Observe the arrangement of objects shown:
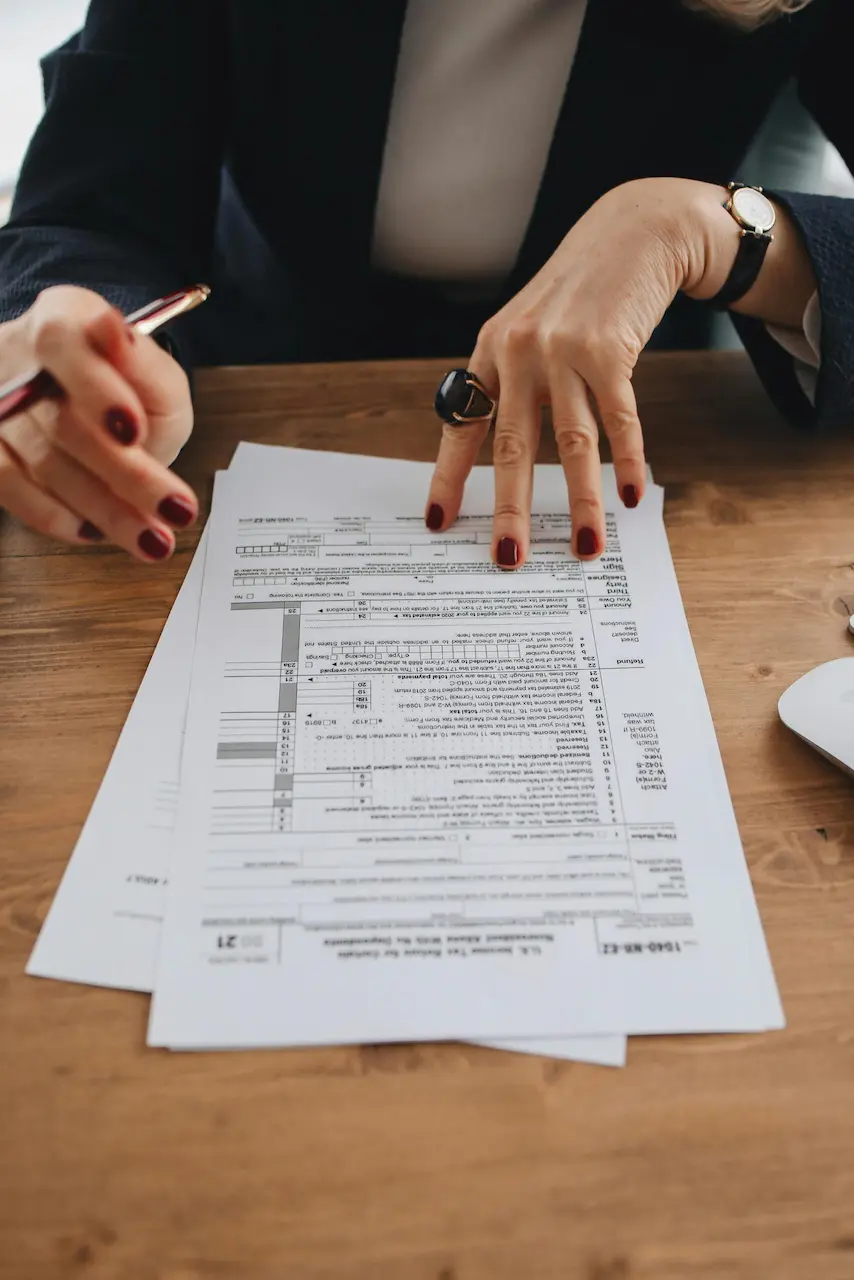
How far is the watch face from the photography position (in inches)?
26.8

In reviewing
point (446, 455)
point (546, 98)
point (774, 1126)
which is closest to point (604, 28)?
point (546, 98)

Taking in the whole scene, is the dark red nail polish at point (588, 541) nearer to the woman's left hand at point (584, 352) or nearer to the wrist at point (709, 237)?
the woman's left hand at point (584, 352)

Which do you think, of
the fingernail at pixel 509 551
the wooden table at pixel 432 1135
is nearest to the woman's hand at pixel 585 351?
the fingernail at pixel 509 551

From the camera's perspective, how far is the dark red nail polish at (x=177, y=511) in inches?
21.0

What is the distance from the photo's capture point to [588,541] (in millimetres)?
612

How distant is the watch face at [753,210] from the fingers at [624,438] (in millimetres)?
180

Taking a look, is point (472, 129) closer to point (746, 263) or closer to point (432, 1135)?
point (746, 263)

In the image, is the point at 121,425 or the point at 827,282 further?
the point at 827,282

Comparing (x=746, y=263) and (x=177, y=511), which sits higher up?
(x=746, y=263)

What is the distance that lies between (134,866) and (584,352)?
1.37ft

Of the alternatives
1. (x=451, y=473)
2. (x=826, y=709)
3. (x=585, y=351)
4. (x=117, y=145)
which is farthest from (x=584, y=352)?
(x=117, y=145)

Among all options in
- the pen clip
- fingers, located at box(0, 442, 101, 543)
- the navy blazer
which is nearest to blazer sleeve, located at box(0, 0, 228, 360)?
the navy blazer

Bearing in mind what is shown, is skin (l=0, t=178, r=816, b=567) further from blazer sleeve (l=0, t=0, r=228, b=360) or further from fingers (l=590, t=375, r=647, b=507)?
blazer sleeve (l=0, t=0, r=228, b=360)

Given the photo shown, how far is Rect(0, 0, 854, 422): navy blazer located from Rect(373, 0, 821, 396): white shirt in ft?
0.13
